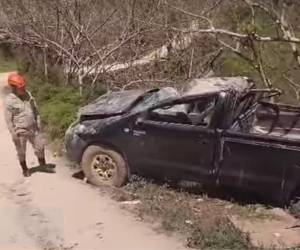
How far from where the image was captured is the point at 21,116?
29.8ft

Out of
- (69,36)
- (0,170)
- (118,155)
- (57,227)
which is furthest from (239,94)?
(69,36)

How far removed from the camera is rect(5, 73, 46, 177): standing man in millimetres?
8945

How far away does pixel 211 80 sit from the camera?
8.95 m

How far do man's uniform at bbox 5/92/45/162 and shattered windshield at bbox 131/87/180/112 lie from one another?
63.2 inches

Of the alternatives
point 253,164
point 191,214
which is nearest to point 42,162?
point 191,214

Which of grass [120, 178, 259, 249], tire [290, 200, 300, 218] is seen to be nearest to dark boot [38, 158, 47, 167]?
grass [120, 178, 259, 249]

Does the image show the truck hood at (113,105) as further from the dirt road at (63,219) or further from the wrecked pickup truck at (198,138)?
the dirt road at (63,219)

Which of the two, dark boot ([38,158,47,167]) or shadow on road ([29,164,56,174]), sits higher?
dark boot ([38,158,47,167])

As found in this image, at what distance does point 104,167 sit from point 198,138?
1.61m

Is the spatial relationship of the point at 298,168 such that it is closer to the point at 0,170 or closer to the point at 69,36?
the point at 0,170

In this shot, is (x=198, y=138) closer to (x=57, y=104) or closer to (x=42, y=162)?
(x=42, y=162)

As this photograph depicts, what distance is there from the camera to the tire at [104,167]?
28.9ft

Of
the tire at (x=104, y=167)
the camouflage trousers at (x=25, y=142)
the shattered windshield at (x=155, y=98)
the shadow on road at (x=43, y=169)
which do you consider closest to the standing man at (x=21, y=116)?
the camouflage trousers at (x=25, y=142)

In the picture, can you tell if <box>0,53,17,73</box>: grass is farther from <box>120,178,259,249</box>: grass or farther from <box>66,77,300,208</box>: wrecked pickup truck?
<box>120,178,259,249</box>: grass
